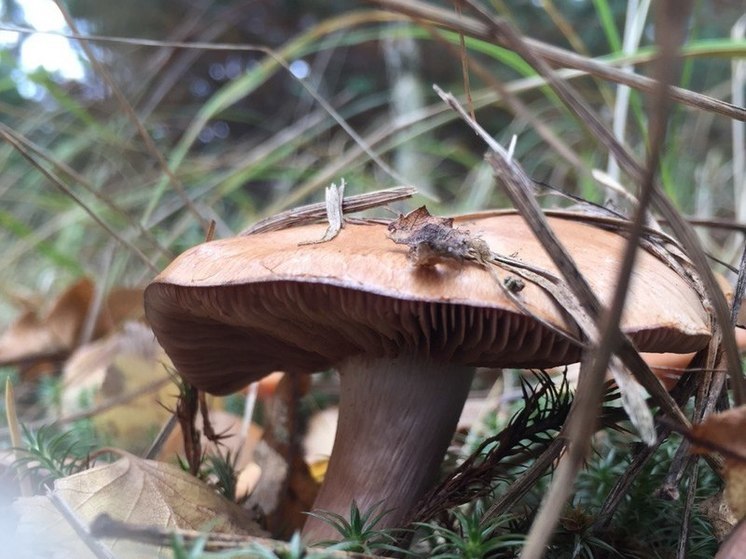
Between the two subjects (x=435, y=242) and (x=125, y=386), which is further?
(x=125, y=386)

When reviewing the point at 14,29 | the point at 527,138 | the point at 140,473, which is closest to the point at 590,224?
the point at 140,473

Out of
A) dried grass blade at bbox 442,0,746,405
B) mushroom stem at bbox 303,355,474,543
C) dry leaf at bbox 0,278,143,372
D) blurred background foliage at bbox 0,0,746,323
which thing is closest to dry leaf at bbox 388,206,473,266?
dried grass blade at bbox 442,0,746,405

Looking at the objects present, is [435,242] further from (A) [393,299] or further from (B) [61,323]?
(B) [61,323]

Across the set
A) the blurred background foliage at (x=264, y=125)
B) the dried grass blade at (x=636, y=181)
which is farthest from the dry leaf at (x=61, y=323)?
the dried grass blade at (x=636, y=181)

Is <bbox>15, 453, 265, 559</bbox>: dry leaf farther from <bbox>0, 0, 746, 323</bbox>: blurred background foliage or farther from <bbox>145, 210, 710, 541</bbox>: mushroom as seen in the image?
<bbox>0, 0, 746, 323</bbox>: blurred background foliage

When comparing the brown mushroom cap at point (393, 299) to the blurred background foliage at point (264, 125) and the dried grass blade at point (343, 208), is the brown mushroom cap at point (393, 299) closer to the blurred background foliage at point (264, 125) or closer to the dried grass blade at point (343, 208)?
the dried grass blade at point (343, 208)

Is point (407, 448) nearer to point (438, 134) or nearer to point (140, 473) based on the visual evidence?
point (140, 473)

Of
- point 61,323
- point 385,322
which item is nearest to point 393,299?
point 385,322
